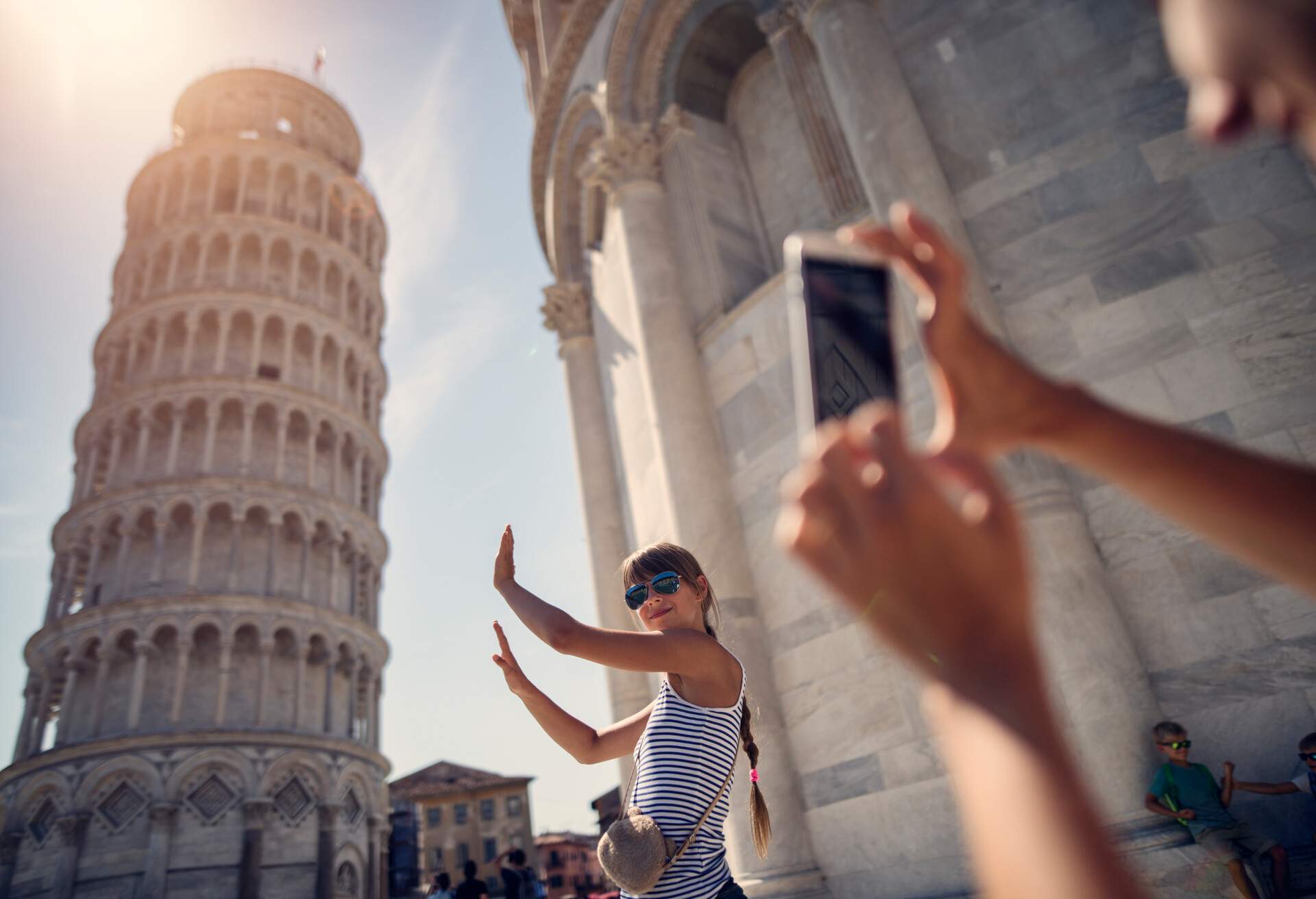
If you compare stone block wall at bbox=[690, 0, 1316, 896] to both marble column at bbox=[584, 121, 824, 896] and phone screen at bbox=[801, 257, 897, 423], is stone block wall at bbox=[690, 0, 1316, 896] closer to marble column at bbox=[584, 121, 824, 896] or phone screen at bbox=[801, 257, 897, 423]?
marble column at bbox=[584, 121, 824, 896]

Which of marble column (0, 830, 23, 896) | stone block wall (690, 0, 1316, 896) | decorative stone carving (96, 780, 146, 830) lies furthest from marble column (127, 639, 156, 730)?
stone block wall (690, 0, 1316, 896)

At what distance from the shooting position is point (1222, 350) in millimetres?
6023

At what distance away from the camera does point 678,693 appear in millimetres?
2451

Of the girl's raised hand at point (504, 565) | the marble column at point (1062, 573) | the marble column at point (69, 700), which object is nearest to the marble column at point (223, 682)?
the marble column at point (69, 700)

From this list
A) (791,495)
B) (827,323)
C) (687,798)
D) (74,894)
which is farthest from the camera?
(74,894)

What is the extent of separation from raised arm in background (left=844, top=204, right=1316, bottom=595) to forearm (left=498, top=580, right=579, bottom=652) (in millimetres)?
1314

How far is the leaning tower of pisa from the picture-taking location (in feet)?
83.1

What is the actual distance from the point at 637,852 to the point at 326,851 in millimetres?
29778

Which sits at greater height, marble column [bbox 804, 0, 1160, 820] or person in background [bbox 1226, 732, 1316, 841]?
marble column [bbox 804, 0, 1160, 820]

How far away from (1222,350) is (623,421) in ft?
23.2

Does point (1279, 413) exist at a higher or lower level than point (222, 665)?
lower

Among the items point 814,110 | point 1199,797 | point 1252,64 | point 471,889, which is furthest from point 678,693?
point 471,889

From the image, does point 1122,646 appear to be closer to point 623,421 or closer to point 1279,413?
point 1279,413

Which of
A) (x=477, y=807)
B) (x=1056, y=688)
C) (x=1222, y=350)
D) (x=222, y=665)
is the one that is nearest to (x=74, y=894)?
(x=222, y=665)
